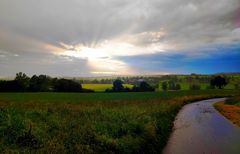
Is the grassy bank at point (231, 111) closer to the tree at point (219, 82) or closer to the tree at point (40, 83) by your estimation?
the tree at point (40, 83)

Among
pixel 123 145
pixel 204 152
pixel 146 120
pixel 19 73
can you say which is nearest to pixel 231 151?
pixel 204 152

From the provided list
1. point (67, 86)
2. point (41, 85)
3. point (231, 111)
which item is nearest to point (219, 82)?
point (67, 86)

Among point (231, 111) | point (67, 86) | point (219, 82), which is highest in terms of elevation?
point (219, 82)

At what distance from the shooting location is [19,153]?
927cm

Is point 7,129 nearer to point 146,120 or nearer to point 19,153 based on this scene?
point 19,153

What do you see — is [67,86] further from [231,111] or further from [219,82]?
[219,82]

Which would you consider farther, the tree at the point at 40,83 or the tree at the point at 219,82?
the tree at the point at 219,82

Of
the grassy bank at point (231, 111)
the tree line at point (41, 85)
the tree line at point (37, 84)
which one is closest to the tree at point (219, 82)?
the tree line at point (41, 85)

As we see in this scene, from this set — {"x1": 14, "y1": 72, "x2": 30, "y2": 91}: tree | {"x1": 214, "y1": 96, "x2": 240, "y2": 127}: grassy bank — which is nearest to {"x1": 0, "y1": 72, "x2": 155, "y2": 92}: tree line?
{"x1": 14, "y1": 72, "x2": 30, "y2": 91}: tree

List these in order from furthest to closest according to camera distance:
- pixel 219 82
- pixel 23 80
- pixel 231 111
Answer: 1. pixel 219 82
2. pixel 23 80
3. pixel 231 111

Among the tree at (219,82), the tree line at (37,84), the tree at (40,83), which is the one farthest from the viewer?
the tree at (219,82)

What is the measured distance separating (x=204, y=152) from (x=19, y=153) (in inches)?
366

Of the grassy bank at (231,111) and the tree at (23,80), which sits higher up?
the tree at (23,80)

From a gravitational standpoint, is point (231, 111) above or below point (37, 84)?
below
